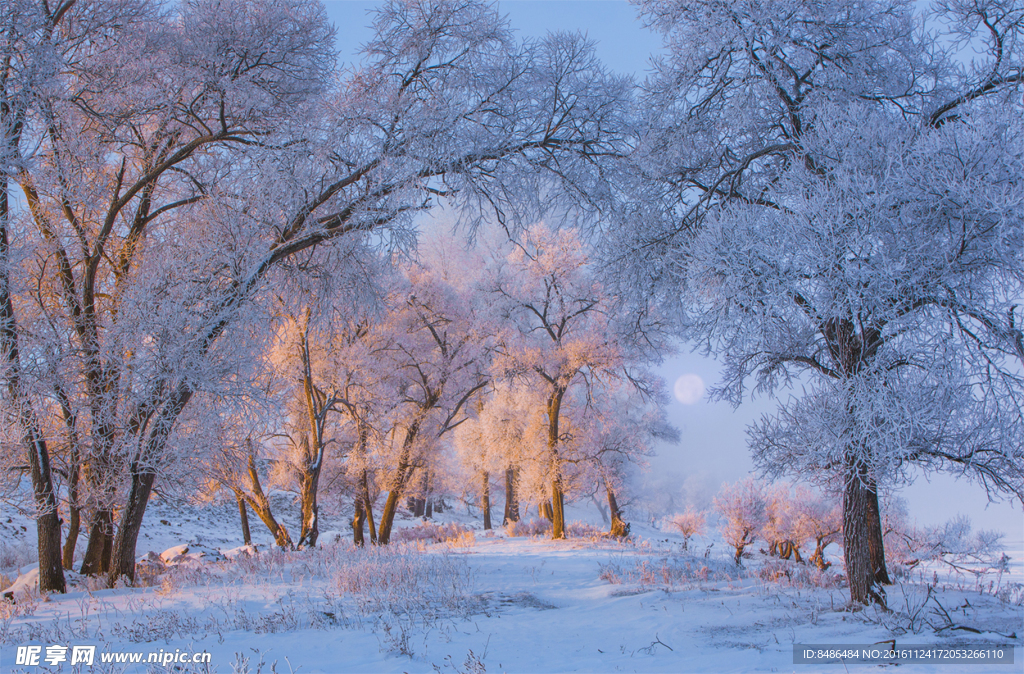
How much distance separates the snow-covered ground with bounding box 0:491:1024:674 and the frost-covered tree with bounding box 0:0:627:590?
8.01 feet

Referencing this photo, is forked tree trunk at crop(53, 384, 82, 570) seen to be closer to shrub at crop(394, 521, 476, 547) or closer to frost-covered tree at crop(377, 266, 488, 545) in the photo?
frost-covered tree at crop(377, 266, 488, 545)

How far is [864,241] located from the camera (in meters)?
5.40

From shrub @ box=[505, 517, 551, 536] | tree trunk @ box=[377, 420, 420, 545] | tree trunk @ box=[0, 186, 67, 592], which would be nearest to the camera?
tree trunk @ box=[0, 186, 67, 592]

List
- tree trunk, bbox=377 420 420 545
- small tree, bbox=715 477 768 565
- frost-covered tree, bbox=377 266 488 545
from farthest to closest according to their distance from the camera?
small tree, bbox=715 477 768 565 < frost-covered tree, bbox=377 266 488 545 < tree trunk, bbox=377 420 420 545

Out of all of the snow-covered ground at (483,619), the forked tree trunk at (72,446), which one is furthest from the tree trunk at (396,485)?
the forked tree trunk at (72,446)

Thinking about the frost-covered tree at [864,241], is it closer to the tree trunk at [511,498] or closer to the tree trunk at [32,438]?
the tree trunk at [32,438]

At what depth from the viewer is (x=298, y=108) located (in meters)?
9.91

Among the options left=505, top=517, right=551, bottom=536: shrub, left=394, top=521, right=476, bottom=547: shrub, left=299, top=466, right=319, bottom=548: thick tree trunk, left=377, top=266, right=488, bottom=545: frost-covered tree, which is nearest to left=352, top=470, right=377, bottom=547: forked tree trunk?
left=377, top=266, right=488, bottom=545: frost-covered tree

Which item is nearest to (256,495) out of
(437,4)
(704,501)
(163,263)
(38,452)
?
(38,452)

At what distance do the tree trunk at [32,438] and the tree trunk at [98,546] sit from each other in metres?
1.00

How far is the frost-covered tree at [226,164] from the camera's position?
7.86m

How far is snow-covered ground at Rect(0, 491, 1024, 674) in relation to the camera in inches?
175

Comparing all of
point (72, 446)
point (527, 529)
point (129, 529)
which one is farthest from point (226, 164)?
point (527, 529)

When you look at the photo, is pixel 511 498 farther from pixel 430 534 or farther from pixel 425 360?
pixel 425 360
